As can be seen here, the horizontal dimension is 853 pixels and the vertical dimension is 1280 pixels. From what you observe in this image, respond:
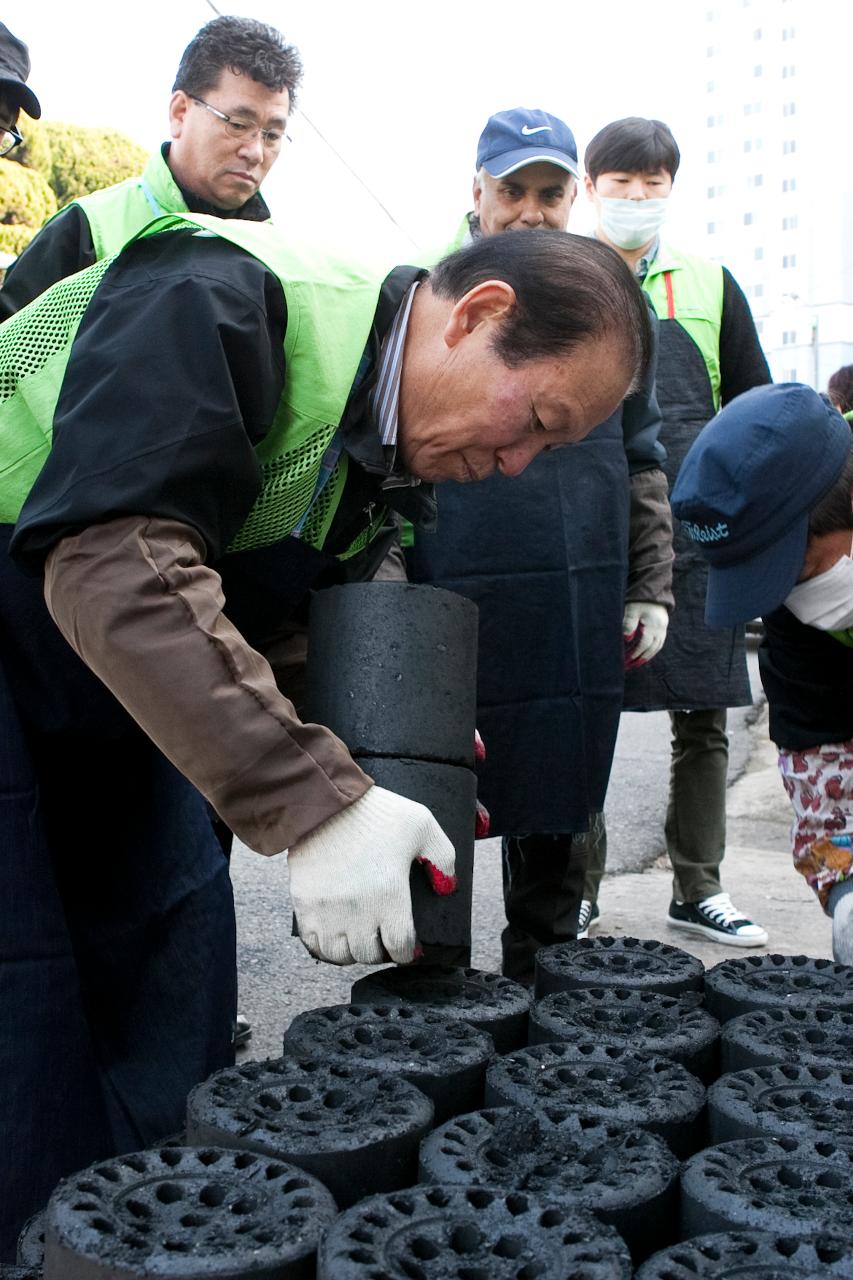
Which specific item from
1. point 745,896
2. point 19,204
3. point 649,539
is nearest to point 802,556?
point 649,539

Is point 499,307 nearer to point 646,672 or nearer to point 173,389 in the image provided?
point 173,389

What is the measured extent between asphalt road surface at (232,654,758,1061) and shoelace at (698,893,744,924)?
0.60 m

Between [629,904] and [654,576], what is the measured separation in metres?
1.54

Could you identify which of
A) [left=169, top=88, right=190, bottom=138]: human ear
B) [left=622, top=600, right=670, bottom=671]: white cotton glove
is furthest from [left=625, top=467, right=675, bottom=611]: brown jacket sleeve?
[left=169, top=88, right=190, bottom=138]: human ear

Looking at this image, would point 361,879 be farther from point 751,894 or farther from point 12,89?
point 751,894

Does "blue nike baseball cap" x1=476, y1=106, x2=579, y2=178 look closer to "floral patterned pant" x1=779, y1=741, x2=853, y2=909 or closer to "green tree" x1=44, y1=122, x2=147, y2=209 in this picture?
"floral patterned pant" x1=779, y1=741, x2=853, y2=909

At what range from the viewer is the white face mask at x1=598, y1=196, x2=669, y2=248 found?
339 cm

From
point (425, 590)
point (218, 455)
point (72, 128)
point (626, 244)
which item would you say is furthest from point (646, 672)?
point (72, 128)

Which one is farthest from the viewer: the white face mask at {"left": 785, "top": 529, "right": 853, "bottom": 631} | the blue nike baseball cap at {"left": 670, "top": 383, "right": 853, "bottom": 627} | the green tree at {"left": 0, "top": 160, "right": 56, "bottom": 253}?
the green tree at {"left": 0, "top": 160, "right": 56, "bottom": 253}

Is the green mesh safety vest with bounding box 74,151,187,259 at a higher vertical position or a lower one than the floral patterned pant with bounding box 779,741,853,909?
higher

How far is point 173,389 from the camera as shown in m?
1.46

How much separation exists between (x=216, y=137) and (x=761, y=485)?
61.9 inches

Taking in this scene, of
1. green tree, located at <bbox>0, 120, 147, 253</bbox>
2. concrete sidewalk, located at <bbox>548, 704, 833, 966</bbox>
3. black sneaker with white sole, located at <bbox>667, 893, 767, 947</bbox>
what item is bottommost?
concrete sidewalk, located at <bbox>548, 704, 833, 966</bbox>

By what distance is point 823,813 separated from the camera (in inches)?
102
